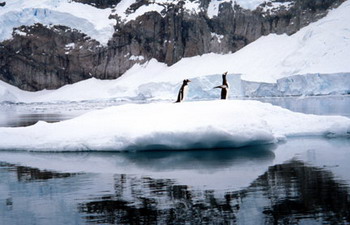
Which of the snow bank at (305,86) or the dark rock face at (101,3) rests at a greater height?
the dark rock face at (101,3)

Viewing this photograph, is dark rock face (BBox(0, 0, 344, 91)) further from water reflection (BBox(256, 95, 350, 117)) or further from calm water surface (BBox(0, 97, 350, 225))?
calm water surface (BBox(0, 97, 350, 225))

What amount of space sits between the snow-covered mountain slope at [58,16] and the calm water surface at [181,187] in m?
74.4

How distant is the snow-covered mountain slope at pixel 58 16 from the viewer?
3159 inches

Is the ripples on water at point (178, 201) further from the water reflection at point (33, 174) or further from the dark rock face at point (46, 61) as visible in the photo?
the dark rock face at point (46, 61)

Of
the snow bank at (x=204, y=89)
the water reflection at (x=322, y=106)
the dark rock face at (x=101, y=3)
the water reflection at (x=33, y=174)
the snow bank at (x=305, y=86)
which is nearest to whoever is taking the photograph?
the water reflection at (x=33, y=174)

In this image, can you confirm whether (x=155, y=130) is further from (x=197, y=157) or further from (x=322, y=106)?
(x=322, y=106)

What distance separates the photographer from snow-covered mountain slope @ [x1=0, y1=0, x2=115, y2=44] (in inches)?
3159

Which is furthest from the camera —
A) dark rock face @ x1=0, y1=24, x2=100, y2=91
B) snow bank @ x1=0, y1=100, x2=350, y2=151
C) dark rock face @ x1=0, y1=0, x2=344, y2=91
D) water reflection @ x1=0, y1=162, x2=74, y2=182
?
dark rock face @ x1=0, y1=24, x2=100, y2=91

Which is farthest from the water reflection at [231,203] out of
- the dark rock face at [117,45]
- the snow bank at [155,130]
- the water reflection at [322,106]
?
the dark rock face at [117,45]

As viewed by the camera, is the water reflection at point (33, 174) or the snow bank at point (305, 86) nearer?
the water reflection at point (33, 174)

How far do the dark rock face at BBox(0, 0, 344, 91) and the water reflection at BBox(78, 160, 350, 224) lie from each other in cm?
7851

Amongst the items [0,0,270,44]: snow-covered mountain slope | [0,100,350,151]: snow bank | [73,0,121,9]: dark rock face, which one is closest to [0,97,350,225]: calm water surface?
[0,100,350,151]: snow bank

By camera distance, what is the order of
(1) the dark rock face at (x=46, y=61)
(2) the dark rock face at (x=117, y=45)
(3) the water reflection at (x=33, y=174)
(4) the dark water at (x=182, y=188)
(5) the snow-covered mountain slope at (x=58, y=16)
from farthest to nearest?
(1) the dark rock face at (x=46, y=61)
(2) the dark rock face at (x=117, y=45)
(5) the snow-covered mountain slope at (x=58, y=16)
(3) the water reflection at (x=33, y=174)
(4) the dark water at (x=182, y=188)

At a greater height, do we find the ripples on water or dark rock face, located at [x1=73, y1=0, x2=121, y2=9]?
dark rock face, located at [x1=73, y1=0, x2=121, y2=9]
